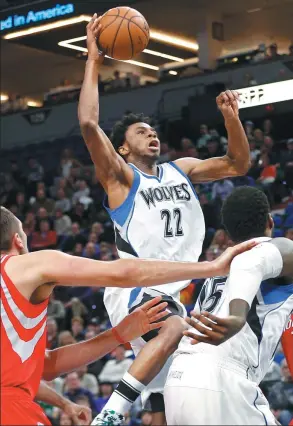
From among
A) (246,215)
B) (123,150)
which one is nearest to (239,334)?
(246,215)

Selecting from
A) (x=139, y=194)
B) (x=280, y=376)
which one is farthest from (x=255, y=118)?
(x=139, y=194)

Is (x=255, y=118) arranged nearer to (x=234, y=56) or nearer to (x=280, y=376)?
(x=234, y=56)

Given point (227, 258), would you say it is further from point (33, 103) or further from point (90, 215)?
point (33, 103)

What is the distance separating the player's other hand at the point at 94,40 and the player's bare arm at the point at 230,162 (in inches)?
37.4

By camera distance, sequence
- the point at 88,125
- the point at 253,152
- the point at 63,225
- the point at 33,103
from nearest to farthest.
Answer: the point at 88,125 → the point at 253,152 → the point at 63,225 → the point at 33,103

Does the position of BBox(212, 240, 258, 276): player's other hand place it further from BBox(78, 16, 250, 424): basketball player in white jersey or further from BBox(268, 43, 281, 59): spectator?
BBox(268, 43, 281, 59): spectator

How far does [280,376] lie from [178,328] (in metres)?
5.01

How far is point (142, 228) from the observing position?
5.57 meters

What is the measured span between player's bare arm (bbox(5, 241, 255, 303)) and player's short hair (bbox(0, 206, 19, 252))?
148mm

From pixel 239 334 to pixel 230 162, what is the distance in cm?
219

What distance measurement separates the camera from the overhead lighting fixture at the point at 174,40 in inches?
763

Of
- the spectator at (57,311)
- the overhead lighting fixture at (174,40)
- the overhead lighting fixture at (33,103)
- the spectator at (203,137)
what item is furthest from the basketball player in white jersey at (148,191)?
the overhead lighting fixture at (33,103)

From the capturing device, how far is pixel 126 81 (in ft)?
65.4

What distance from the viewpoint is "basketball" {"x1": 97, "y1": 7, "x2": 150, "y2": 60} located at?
5711 millimetres
